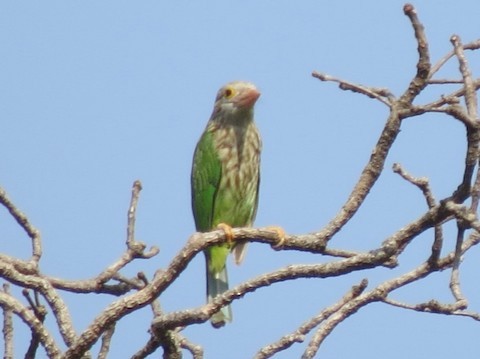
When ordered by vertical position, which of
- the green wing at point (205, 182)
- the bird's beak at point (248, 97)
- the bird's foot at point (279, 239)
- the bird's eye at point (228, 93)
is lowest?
the bird's foot at point (279, 239)

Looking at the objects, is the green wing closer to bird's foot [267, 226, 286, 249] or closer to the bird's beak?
the bird's beak

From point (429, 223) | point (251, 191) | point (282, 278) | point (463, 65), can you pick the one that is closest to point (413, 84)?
point (463, 65)

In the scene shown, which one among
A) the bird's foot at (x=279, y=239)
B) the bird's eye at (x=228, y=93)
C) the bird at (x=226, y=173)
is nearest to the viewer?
the bird's foot at (x=279, y=239)

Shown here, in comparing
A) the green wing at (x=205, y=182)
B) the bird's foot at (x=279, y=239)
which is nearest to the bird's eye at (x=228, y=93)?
the green wing at (x=205, y=182)

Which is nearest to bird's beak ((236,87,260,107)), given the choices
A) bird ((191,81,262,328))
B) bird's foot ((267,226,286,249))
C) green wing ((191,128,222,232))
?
bird ((191,81,262,328))

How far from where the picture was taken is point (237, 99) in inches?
312

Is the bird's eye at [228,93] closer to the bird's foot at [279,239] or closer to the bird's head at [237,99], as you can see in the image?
the bird's head at [237,99]

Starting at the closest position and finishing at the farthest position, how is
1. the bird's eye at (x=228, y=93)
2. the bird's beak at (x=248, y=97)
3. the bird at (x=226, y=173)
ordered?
the bird at (x=226, y=173)
the bird's beak at (x=248, y=97)
the bird's eye at (x=228, y=93)

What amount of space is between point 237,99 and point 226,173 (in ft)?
1.94

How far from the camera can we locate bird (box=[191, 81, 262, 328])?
7.71m

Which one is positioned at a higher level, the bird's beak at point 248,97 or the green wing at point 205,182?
the bird's beak at point 248,97

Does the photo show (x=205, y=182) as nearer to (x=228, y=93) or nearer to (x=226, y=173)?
(x=226, y=173)

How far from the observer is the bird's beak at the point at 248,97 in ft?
25.8

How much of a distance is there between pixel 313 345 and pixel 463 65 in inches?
49.5
